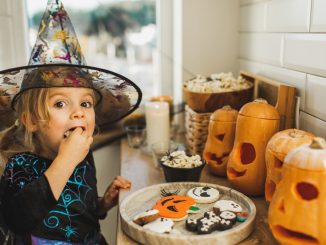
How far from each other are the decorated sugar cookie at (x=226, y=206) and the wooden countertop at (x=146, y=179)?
0.18 ft

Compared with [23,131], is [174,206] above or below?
below

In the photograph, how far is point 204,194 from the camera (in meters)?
0.97

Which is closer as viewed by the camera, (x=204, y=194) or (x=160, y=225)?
(x=160, y=225)

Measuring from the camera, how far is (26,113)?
1097 mm

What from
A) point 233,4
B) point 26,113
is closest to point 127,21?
point 233,4

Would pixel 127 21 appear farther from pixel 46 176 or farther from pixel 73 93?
pixel 46 176

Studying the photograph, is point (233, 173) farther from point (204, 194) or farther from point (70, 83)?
point (70, 83)

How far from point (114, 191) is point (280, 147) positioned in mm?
507

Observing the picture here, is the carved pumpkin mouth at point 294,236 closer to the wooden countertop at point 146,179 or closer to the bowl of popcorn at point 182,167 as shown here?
the wooden countertop at point 146,179

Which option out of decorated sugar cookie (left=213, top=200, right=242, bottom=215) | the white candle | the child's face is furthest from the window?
decorated sugar cookie (left=213, top=200, right=242, bottom=215)

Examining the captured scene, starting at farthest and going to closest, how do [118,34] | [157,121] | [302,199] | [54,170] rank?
[118,34], [157,121], [54,170], [302,199]

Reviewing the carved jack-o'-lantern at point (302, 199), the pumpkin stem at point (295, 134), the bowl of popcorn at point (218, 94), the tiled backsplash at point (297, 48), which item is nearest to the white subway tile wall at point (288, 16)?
the tiled backsplash at point (297, 48)

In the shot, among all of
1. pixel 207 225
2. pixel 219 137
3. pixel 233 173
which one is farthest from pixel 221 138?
pixel 207 225

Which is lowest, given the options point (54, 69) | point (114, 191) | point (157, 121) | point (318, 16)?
point (114, 191)
